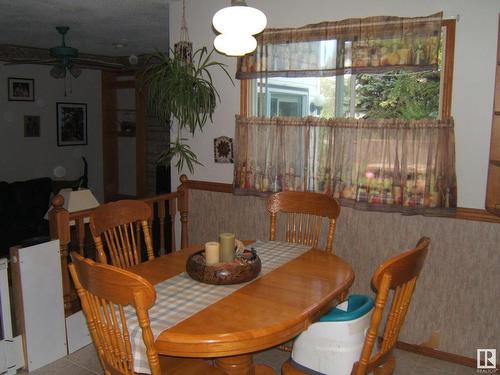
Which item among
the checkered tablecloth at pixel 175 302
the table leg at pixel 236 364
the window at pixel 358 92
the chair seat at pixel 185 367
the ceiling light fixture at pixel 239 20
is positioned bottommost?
the table leg at pixel 236 364

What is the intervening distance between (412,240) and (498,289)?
553 millimetres

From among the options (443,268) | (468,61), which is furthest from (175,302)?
(468,61)

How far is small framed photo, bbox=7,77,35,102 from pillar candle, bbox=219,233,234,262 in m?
6.27

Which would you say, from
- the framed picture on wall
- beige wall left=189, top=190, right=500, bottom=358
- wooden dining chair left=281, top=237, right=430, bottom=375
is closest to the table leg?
wooden dining chair left=281, top=237, right=430, bottom=375

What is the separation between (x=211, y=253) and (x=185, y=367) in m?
0.49

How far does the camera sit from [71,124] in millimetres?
7996

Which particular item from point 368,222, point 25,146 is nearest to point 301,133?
point 368,222

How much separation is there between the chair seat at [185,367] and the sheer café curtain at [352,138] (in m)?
1.59

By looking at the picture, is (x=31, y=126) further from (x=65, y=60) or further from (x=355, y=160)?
(x=355, y=160)

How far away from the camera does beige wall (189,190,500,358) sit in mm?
2809

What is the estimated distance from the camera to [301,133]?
334 centimetres

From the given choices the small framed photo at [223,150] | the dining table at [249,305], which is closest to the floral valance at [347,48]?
the small framed photo at [223,150]

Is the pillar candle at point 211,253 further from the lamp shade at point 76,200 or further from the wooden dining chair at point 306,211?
the lamp shade at point 76,200

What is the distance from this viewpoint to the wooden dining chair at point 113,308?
4.78 feet
